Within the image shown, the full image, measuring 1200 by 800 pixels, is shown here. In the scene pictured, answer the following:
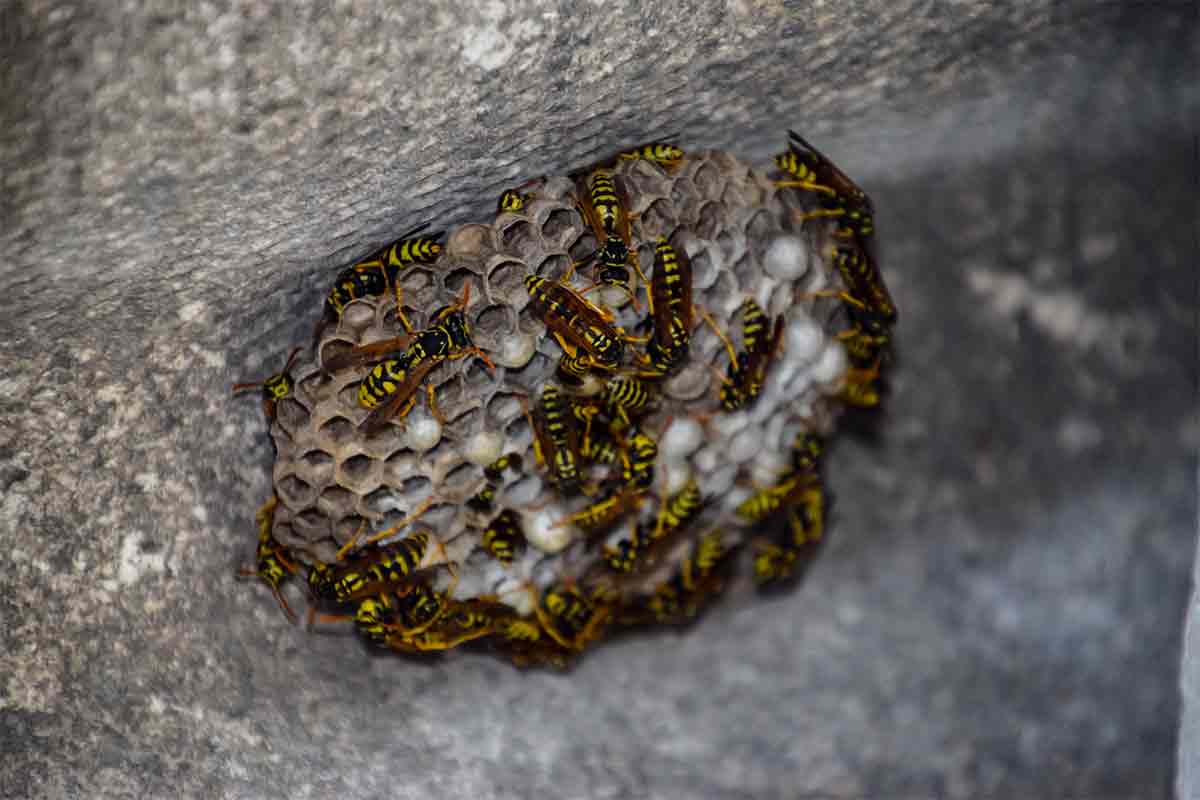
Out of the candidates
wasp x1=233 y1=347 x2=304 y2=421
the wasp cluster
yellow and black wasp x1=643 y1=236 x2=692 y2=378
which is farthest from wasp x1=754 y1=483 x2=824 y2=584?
wasp x1=233 y1=347 x2=304 y2=421

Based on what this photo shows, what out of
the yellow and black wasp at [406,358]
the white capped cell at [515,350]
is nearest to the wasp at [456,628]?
the yellow and black wasp at [406,358]

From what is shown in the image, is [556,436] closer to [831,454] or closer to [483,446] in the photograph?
[483,446]

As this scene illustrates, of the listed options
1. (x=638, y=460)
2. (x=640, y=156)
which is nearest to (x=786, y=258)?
Answer: (x=640, y=156)

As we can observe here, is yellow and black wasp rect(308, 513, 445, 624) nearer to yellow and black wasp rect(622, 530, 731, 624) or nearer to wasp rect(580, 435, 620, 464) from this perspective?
wasp rect(580, 435, 620, 464)

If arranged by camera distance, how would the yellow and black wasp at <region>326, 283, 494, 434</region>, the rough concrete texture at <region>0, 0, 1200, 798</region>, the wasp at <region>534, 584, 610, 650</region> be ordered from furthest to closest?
the wasp at <region>534, 584, 610, 650</region> → the yellow and black wasp at <region>326, 283, 494, 434</region> → the rough concrete texture at <region>0, 0, 1200, 798</region>

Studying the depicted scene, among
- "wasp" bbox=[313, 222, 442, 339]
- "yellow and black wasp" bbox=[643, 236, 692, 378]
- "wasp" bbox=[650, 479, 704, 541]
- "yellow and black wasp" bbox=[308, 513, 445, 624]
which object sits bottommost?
"wasp" bbox=[650, 479, 704, 541]

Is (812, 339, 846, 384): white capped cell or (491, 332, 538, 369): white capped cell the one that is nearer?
(491, 332, 538, 369): white capped cell
